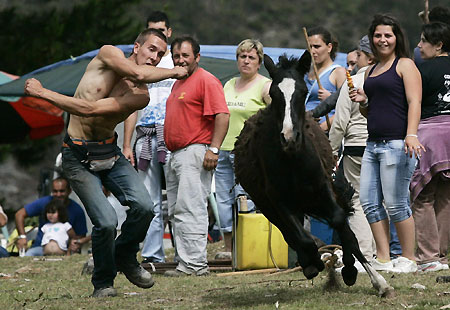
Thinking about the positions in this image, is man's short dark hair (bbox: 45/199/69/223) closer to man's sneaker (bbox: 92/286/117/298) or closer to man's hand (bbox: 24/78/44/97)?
man's sneaker (bbox: 92/286/117/298)

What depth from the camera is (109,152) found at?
25.0 feet

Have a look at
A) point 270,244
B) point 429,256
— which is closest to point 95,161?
point 270,244

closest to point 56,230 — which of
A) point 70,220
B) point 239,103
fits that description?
point 70,220

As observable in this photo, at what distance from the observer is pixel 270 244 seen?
9414mm

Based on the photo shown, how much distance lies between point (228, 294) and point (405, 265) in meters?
1.78

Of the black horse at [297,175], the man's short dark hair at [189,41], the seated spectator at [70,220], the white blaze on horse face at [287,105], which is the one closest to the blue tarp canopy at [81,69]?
the seated spectator at [70,220]

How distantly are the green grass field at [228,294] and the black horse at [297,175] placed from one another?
0.91 ft

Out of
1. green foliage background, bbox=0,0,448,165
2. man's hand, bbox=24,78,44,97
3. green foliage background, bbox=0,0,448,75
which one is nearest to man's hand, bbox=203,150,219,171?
man's hand, bbox=24,78,44,97

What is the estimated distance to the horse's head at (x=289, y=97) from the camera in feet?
21.0

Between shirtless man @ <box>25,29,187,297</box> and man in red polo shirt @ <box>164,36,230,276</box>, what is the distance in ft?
5.12

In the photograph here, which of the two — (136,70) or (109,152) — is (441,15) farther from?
(109,152)

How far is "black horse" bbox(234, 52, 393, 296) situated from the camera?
263 inches

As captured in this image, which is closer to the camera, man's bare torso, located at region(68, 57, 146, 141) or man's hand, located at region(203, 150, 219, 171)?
man's bare torso, located at region(68, 57, 146, 141)

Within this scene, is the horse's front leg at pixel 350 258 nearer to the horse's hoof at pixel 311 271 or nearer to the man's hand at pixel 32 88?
the horse's hoof at pixel 311 271
